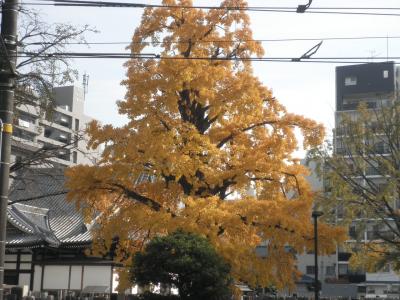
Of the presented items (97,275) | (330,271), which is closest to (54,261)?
(97,275)

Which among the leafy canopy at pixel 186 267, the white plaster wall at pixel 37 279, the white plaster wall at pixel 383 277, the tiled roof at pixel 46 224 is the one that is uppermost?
the tiled roof at pixel 46 224

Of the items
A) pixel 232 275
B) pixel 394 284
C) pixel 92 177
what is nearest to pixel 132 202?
pixel 92 177

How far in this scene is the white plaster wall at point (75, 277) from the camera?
1169 inches

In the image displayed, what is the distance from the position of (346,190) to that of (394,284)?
161 feet

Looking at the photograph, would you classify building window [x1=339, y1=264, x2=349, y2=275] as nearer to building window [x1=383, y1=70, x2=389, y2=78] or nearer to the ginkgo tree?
building window [x1=383, y1=70, x2=389, y2=78]

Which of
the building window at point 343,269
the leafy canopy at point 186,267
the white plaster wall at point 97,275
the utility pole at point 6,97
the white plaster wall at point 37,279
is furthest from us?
the building window at point 343,269

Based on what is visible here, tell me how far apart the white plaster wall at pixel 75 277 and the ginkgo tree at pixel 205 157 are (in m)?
6.53

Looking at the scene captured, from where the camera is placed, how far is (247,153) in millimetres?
22031

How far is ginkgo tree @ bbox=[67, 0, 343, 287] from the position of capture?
20.5 m

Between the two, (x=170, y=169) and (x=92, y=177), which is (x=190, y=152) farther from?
(x=92, y=177)

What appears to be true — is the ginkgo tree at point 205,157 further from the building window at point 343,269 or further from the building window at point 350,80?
the building window at point 350,80

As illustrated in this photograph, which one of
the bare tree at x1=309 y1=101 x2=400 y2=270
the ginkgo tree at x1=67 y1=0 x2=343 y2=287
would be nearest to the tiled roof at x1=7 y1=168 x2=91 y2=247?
the ginkgo tree at x1=67 y1=0 x2=343 y2=287

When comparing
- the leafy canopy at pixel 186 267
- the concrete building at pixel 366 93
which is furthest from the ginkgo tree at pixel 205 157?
the concrete building at pixel 366 93

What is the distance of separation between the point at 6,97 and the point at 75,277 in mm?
18884
